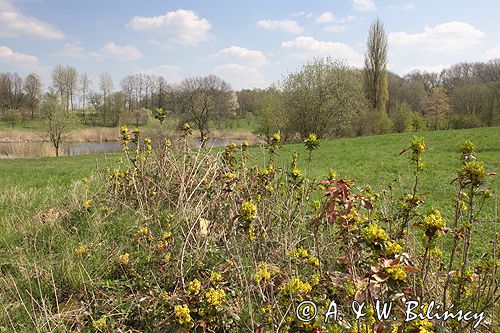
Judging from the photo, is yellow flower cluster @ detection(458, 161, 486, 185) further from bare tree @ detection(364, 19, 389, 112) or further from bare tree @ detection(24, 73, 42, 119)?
bare tree @ detection(24, 73, 42, 119)

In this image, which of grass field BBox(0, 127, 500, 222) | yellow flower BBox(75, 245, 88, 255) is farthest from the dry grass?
yellow flower BBox(75, 245, 88, 255)

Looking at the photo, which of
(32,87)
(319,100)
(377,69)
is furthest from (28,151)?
(32,87)

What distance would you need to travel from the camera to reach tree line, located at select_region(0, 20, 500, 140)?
26.2 m

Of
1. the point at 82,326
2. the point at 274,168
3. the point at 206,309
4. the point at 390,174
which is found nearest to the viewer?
the point at 206,309

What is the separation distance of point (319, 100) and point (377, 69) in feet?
51.9

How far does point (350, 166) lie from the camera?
11.5 m

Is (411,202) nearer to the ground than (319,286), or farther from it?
farther from it

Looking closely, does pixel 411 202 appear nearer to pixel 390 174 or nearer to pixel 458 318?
pixel 458 318

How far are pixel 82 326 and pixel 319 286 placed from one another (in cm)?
165

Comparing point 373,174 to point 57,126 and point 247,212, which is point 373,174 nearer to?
point 247,212

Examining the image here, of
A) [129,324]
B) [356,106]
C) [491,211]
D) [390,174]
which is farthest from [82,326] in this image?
[356,106]

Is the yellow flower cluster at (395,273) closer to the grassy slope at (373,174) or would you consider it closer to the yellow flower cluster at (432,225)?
the yellow flower cluster at (432,225)

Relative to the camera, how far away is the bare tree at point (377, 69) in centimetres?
3725

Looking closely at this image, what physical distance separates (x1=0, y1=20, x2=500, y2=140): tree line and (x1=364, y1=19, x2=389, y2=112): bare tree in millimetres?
104
